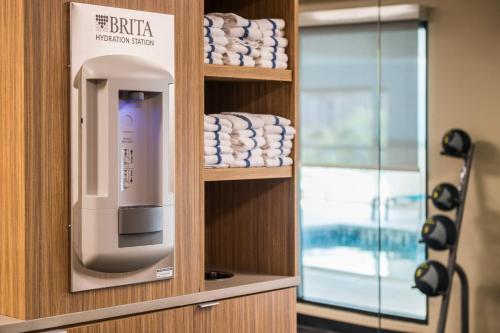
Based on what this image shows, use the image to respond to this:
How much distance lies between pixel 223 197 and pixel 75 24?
1.18 m

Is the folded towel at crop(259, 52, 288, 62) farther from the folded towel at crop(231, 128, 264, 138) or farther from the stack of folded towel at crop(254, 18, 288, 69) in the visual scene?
the folded towel at crop(231, 128, 264, 138)

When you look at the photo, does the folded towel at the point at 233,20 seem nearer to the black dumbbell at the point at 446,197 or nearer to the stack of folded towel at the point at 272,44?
the stack of folded towel at the point at 272,44

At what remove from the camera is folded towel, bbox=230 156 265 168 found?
300cm

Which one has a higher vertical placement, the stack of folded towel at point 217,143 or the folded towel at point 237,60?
the folded towel at point 237,60

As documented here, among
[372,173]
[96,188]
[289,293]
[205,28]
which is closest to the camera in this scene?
[96,188]

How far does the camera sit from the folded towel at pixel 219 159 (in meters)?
2.89

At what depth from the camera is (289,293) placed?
3156 millimetres

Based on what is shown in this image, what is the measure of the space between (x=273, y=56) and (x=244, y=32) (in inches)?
5.8

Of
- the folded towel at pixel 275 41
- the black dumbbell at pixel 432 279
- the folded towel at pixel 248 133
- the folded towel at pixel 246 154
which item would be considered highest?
the folded towel at pixel 275 41

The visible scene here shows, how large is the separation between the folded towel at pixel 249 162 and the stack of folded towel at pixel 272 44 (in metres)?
0.35

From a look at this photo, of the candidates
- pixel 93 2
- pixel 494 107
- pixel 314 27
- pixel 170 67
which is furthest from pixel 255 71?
pixel 314 27

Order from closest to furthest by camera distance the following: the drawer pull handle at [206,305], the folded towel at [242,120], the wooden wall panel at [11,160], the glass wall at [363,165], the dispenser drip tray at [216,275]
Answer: the wooden wall panel at [11,160] → the drawer pull handle at [206,305] → the folded towel at [242,120] → the dispenser drip tray at [216,275] → the glass wall at [363,165]

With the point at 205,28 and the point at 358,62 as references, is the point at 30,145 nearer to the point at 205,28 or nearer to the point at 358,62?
the point at 205,28

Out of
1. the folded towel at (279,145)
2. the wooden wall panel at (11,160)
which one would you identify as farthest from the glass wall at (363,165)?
the wooden wall panel at (11,160)
